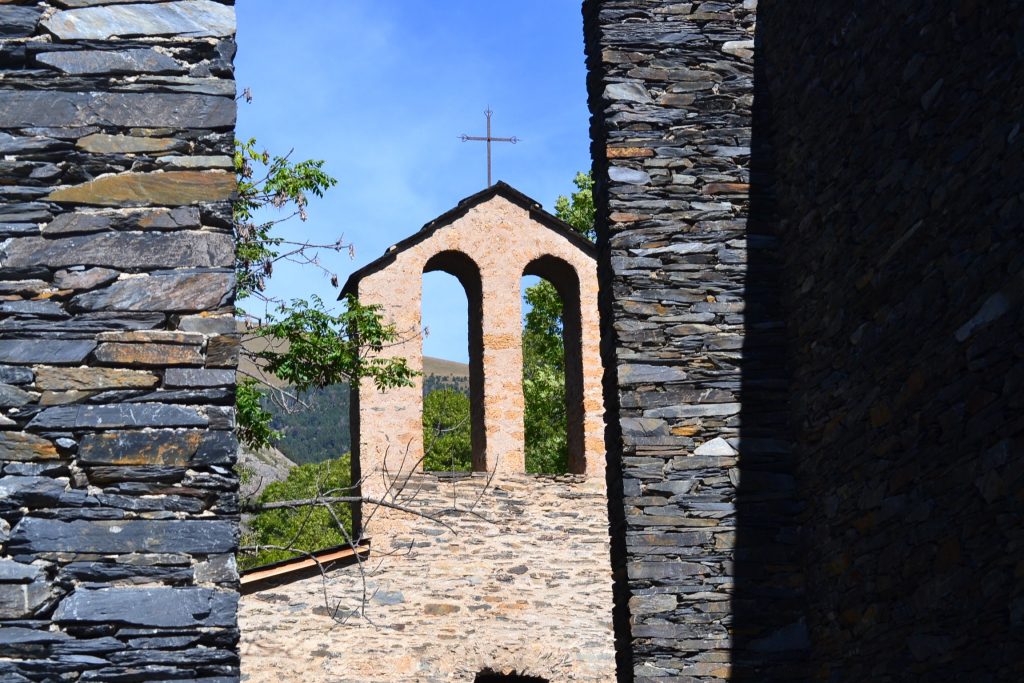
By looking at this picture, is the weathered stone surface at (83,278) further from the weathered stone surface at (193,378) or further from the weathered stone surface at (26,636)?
the weathered stone surface at (26,636)

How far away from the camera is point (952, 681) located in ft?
14.7

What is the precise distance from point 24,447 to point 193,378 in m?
0.57

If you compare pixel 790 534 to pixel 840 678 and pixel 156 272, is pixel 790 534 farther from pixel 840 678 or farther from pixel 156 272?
pixel 156 272

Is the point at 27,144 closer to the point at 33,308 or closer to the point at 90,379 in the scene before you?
the point at 33,308

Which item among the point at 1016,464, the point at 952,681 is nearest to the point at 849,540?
the point at 952,681

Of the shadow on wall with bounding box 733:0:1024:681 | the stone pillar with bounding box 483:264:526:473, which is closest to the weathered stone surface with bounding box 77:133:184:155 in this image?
the shadow on wall with bounding box 733:0:1024:681

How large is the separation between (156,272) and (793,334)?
316cm

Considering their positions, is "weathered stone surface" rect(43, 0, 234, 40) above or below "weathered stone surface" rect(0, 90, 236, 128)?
above

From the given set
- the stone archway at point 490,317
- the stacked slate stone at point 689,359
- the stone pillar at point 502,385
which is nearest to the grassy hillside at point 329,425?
the stone archway at point 490,317

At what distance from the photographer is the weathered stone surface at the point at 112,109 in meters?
4.35

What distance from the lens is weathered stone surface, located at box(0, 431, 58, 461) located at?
4059 millimetres

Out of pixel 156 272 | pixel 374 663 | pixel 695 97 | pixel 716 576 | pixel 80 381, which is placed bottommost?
pixel 374 663

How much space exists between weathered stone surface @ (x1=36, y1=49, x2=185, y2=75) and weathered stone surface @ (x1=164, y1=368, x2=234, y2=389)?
108cm

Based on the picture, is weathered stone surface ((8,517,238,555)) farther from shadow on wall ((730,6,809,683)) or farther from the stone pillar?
the stone pillar
